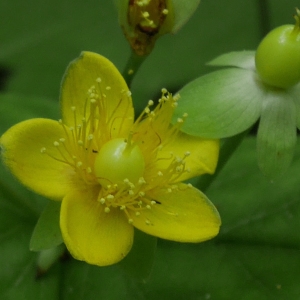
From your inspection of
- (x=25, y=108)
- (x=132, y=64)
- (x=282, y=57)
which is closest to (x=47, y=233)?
(x=132, y=64)

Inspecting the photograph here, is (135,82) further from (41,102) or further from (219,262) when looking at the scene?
(219,262)

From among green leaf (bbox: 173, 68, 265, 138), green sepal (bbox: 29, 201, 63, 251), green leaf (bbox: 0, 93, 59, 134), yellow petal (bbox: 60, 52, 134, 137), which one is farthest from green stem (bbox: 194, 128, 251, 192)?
green leaf (bbox: 0, 93, 59, 134)

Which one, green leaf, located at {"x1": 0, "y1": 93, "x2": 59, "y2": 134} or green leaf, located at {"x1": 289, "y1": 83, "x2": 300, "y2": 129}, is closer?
green leaf, located at {"x1": 289, "y1": 83, "x2": 300, "y2": 129}

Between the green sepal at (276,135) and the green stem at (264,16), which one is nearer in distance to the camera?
the green sepal at (276,135)

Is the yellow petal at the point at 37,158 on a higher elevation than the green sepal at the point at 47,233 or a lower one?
higher

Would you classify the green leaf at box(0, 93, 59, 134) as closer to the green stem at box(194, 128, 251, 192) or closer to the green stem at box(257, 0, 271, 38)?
the green stem at box(194, 128, 251, 192)

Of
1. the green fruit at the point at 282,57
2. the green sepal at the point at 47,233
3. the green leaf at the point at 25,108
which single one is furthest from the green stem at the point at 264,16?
the green sepal at the point at 47,233

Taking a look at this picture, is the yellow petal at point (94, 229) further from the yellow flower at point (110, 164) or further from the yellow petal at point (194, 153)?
the yellow petal at point (194, 153)
